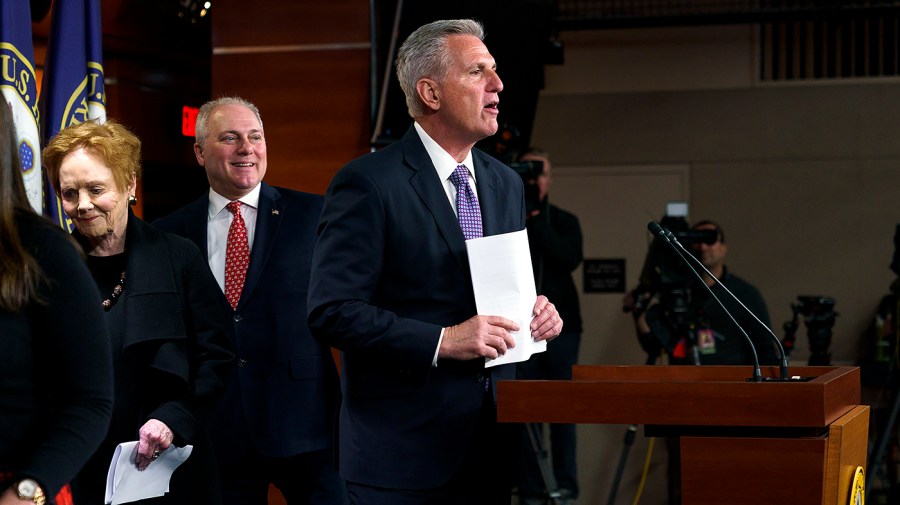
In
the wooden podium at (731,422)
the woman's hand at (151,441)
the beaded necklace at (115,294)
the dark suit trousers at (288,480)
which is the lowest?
the dark suit trousers at (288,480)

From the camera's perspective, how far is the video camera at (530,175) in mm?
4477

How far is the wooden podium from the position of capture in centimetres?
174

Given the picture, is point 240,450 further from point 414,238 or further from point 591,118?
point 591,118

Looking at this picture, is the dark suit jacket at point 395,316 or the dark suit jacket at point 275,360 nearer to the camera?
the dark suit jacket at point 395,316

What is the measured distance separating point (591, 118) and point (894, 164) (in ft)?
6.95

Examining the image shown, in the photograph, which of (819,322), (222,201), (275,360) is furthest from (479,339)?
(819,322)

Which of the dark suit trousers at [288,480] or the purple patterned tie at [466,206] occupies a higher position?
the purple patterned tie at [466,206]

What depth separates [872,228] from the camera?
7.64m

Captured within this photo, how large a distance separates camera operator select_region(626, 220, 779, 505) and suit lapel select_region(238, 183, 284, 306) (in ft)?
6.50

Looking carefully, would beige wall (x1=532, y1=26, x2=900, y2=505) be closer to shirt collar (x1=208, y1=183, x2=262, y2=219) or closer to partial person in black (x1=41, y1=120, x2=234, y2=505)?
shirt collar (x1=208, y1=183, x2=262, y2=219)

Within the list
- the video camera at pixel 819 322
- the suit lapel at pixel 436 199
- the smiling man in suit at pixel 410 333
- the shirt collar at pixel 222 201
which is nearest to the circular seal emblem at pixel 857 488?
the smiling man in suit at pixel 410 333

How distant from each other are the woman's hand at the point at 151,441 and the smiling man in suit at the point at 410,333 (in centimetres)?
37

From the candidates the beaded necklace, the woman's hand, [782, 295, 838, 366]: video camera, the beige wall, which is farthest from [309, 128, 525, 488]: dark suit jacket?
the beige wall

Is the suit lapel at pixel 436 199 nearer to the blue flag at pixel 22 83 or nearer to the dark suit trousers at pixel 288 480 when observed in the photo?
the dark suit trousers at pixel 288 480
